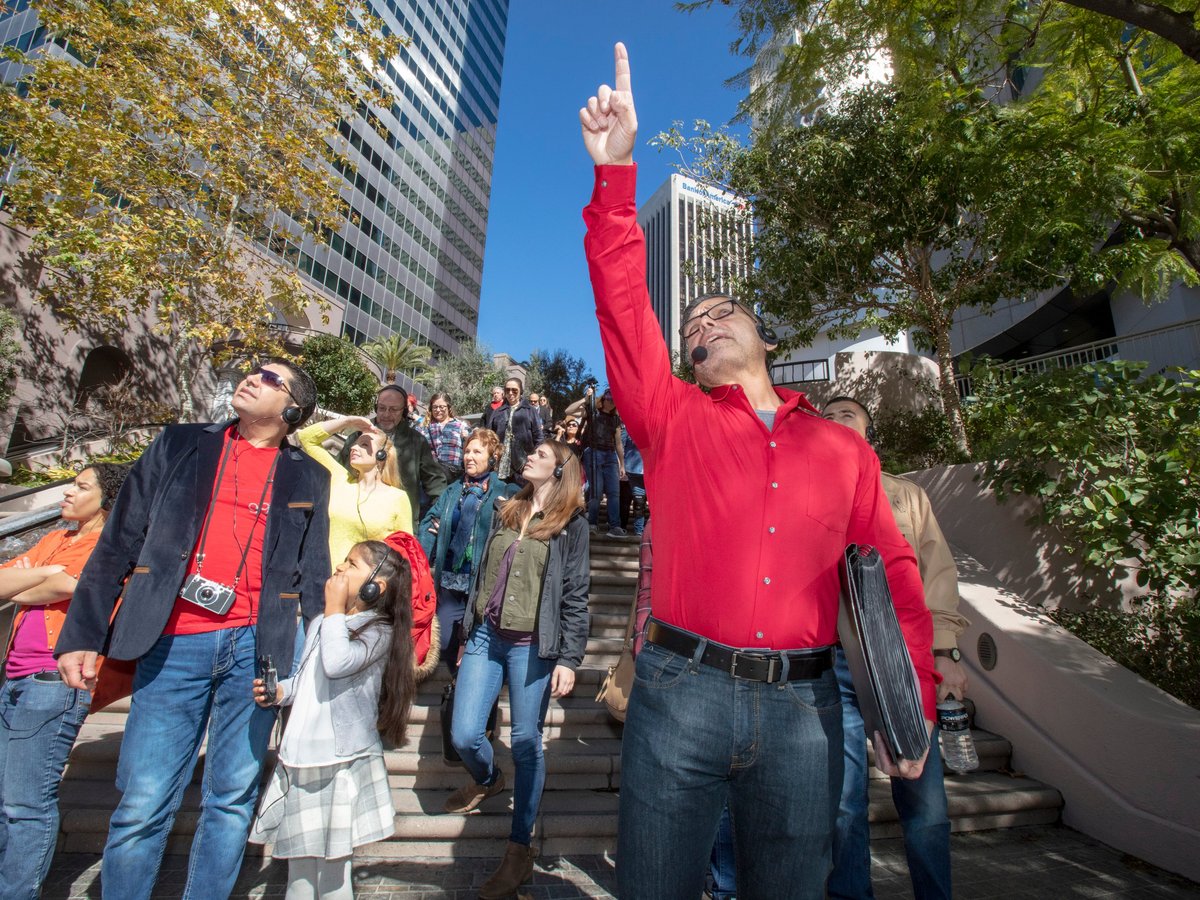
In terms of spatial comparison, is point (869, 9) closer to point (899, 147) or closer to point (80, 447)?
point (899, 147)

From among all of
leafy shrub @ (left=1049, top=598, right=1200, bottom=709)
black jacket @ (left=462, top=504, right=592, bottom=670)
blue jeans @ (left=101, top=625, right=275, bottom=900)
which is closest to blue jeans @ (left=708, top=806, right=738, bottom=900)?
black jacket @ (left=462, top=504, right=592, bottom=670)

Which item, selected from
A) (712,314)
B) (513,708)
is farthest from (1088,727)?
(712,314)

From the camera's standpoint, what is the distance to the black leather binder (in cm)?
138

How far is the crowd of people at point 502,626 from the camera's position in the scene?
138 centimetres

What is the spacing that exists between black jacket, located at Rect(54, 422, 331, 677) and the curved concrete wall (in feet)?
15.5

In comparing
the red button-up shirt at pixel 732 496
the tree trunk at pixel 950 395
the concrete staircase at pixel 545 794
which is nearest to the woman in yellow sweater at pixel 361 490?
the concrete staircase at pixel 545 794

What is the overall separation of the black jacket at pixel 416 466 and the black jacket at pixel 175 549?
2942 millimetres

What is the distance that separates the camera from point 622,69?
1.60m

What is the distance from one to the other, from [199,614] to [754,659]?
2.16 m

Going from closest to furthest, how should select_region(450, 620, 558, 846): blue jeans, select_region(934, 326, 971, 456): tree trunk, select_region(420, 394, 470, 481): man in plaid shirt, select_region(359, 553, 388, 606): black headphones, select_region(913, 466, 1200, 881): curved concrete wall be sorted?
select_region(359, 553, 388, 606): black headphones
select_region(450, 620, 558, 846): blue jeans
select_region(913, 466, 1200, 881): curved concrete wall
select_region(420, 394, 470, 481): man in plaid shirt
select_region(934, 326, 971, 456): tree trunk

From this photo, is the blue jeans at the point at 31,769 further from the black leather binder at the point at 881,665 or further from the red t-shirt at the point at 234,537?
the black leather binder at the point at 881,665

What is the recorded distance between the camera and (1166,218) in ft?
20.7

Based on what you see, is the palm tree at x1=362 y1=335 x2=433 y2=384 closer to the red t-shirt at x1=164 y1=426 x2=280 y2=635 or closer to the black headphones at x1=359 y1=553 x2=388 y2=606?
the red t-shirt at x1=164 y1=426 x2=280 y2=635

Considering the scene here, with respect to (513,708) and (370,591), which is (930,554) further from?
(370,591)
